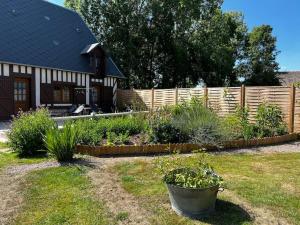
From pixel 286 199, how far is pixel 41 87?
14.3 meters

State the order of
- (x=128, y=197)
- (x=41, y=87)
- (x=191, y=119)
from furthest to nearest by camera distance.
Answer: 1. (x=41, y=87)
2. (x=191, y=119)
3. (x=128, y=197)

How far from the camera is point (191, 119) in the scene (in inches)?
336

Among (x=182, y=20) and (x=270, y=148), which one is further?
(x=182, y=20)

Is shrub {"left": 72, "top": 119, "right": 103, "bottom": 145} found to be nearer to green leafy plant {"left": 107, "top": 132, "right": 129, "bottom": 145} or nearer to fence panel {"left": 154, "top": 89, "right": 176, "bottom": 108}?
green leafy plant {"left": 107, "top": 132, "right": 129, "bottom": 145}

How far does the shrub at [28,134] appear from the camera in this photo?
7253mm

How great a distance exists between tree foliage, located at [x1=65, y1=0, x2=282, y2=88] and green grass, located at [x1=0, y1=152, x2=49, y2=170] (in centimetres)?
1928

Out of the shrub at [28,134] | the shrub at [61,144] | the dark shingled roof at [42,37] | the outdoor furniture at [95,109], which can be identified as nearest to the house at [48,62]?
the dark shingled roof at [42,37]

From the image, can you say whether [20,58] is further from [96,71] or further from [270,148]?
[270,148]

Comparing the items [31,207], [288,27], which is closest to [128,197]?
[31,207]

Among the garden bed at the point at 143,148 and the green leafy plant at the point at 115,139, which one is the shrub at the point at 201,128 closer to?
the garden bed at the point at 143,148

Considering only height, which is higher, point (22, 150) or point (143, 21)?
point (143, 21)

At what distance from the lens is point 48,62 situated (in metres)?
16.8

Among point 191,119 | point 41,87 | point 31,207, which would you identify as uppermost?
point 41,87

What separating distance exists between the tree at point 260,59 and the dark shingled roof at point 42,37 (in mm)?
12987
